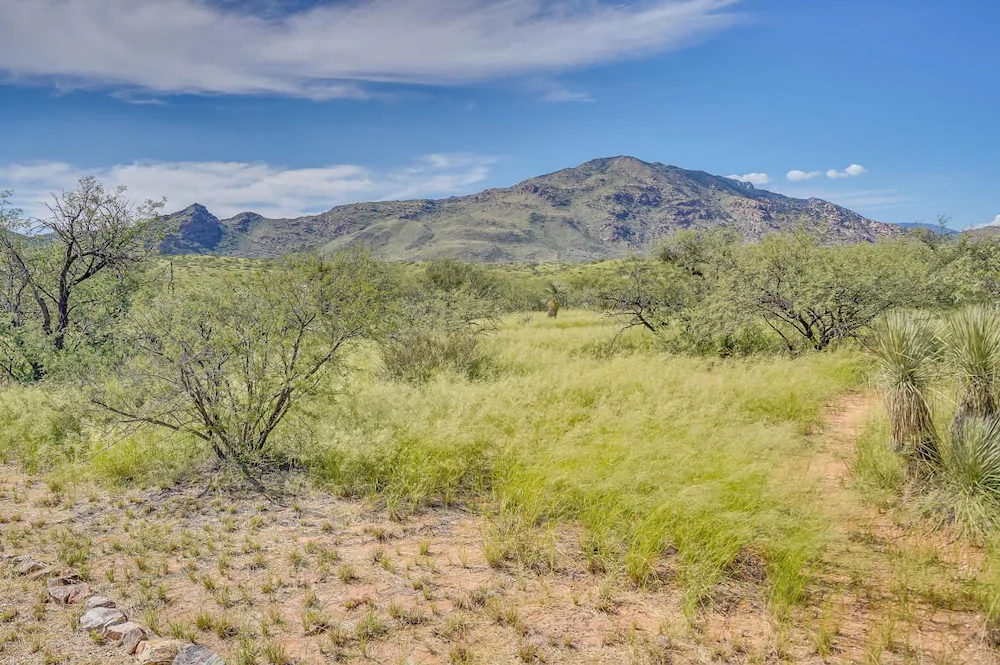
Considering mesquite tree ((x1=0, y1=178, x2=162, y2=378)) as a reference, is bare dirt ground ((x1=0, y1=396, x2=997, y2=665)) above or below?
below

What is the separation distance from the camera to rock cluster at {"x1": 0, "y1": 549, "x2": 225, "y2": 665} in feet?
12.0

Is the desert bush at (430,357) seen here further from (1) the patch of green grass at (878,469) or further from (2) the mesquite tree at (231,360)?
(1) the patch of green grass at (878,469)

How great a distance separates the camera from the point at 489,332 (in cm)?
2342

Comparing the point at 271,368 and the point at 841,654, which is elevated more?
the point at 271,368

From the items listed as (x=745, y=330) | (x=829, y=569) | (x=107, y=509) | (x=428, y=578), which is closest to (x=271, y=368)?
(x=107, y=509)

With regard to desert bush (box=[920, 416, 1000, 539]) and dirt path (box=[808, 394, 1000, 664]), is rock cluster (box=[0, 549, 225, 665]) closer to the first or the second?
dirt path (box=[808, 394, 1000, 664])

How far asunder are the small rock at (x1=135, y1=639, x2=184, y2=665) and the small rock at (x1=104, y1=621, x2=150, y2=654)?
0.07 meters

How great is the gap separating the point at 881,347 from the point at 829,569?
318 cm

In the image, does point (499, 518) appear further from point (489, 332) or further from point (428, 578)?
point (489, 332)

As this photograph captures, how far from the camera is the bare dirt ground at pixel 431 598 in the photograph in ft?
12.5

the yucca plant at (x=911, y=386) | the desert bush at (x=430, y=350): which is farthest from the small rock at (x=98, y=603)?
the yucca plant at (x=911, y=386)

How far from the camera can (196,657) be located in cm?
365

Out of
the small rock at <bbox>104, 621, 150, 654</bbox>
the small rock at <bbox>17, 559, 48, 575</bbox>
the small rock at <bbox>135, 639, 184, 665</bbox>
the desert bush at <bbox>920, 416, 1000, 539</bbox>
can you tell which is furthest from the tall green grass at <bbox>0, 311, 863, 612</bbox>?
the small rock at <bbox>104, 621, 150, 654</bbox>

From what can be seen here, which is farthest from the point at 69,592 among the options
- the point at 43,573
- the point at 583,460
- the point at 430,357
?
the point at 430,357
